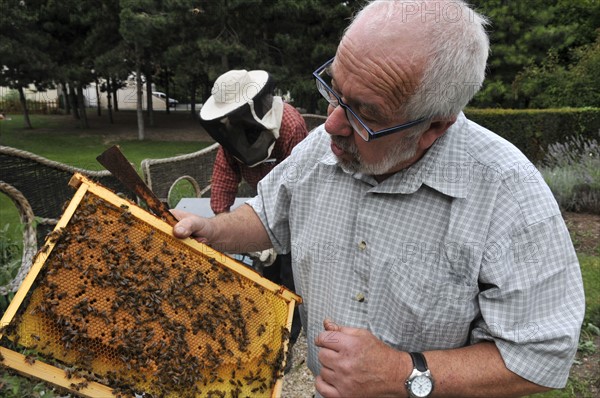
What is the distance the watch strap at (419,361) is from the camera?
1714 mm

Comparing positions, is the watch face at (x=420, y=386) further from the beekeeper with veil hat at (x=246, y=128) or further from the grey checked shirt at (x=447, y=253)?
the beekeeper with veil hat at (x=246, y=128)

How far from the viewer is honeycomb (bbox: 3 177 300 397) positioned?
1721 mm

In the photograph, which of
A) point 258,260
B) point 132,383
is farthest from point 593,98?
point 132,383

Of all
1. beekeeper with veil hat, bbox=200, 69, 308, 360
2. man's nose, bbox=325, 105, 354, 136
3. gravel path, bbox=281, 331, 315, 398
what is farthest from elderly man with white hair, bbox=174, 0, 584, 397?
gravel path, bbox=281, 331, 315, 398

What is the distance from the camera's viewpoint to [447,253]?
1.75m

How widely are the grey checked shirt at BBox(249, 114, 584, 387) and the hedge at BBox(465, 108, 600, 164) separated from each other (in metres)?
9.94

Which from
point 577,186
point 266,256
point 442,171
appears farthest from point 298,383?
point 577,186

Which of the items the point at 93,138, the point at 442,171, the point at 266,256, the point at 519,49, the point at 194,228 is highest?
the point at 442,171

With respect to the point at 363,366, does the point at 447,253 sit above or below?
above

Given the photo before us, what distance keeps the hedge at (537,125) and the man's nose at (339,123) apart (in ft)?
33.2

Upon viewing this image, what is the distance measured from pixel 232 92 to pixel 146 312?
239 cm

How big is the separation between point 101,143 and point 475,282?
2323 centimetres

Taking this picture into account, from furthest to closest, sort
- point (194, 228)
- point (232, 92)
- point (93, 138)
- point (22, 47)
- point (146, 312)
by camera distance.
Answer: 1. point (93, 138)
2. point (22, 47)
3. point (232, 92)
4. point (194, 228)
5. point (146, 312)

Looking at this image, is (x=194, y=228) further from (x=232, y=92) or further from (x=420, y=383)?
(x=232, y=92)
